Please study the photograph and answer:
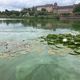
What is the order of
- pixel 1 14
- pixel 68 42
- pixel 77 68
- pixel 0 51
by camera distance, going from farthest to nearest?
1. pixel 1 14
2. pixel 68 42
3. pixel 0 51
4. pixel 77 68

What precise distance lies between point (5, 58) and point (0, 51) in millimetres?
1255

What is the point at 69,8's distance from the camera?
359 ft

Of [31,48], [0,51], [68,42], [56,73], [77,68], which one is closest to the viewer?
[56,73]

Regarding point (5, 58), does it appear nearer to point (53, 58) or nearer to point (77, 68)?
point (53, 58)

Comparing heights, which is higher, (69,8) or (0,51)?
(69,8)

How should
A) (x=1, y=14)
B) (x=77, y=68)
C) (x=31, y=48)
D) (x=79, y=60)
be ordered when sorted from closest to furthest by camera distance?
(x=77, y=68), (x=79, y=60), (x=31, y=48), (x=1, y=14)

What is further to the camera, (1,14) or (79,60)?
(1,14)

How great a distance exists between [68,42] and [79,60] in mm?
3394

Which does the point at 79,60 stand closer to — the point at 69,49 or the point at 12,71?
the point at 69,49

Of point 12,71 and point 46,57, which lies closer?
point 12,71

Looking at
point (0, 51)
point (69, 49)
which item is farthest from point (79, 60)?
point (0, 51)

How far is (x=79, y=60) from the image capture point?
8211mm

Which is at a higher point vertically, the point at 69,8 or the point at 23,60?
the point at 69,8

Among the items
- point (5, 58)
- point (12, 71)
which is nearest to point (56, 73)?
point (12, 71)
